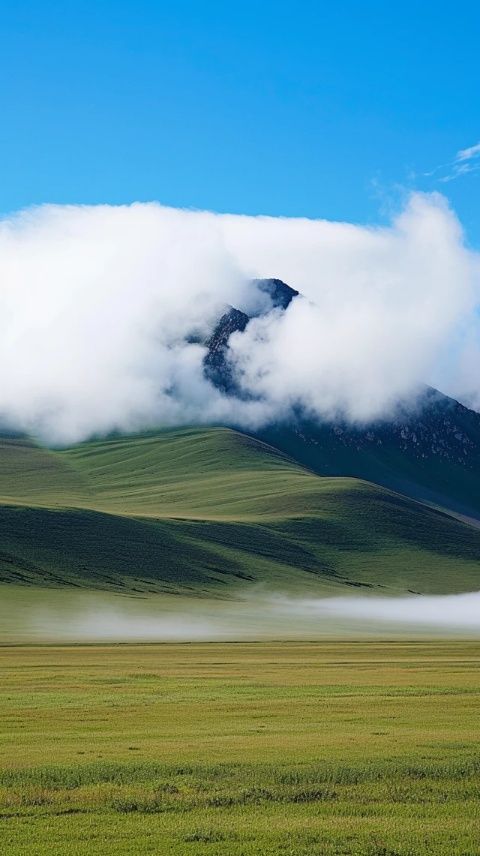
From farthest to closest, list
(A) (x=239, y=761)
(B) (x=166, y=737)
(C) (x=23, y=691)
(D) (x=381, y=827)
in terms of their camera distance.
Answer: (C) (x=23, y=691)
(B) (x=166, y=737)
(A) (x=239, y=761)
(D) (x=381, y=827)

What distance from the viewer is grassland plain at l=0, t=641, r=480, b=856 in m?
27.5

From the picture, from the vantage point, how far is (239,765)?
1447 inches

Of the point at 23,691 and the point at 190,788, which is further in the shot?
the point at 23,691

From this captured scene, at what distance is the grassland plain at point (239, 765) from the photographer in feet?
90.3

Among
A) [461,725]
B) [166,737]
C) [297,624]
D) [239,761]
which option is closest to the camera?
[239,761]

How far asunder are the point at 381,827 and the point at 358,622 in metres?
156

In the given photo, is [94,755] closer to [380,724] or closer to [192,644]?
[380,724]

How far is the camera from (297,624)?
569 feet

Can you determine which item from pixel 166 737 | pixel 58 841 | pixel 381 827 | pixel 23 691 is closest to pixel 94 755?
pixel 166 737

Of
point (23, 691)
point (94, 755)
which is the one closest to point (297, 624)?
point (23, 691)

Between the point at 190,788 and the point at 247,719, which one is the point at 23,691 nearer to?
the point at 247,719

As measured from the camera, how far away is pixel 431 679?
234 ft

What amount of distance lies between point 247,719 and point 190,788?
55.8 feet

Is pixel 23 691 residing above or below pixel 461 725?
below
